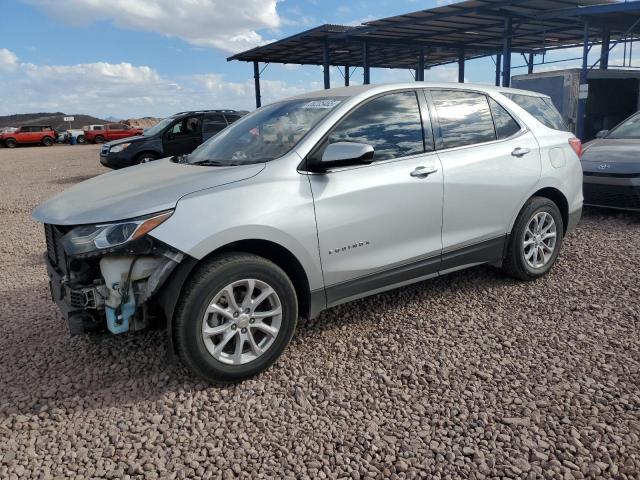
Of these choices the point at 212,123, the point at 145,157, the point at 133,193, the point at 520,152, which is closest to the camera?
the point at 133,193

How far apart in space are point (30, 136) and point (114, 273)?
3782 cm

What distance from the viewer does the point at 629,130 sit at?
753cm

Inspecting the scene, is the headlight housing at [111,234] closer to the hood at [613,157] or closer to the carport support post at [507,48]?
the hood at [613,157]

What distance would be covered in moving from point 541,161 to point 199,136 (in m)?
9.97

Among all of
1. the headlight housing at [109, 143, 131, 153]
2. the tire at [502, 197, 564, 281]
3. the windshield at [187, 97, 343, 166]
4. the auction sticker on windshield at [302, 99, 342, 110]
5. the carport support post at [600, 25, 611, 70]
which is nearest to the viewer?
the windshield at [187, 97, 343, 166]

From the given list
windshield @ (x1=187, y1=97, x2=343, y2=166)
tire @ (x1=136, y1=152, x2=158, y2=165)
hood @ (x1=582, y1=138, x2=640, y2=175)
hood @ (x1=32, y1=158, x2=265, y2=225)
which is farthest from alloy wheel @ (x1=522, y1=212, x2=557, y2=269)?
tire @ (x1=136, y1=152, x2=158, y2=165)

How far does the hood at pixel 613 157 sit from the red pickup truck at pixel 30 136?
36328mm

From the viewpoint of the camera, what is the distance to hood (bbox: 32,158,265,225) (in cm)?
282

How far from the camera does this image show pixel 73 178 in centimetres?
→ 1466

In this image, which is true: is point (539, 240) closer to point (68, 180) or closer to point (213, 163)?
point (213, 163)

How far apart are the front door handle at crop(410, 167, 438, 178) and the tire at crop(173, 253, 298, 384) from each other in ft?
4.00

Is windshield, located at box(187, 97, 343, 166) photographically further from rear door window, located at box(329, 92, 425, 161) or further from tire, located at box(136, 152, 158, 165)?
tire, located at box(136, 152, 158, 165)

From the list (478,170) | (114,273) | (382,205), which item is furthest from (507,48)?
(114,273)

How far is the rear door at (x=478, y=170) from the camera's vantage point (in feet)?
12.7
